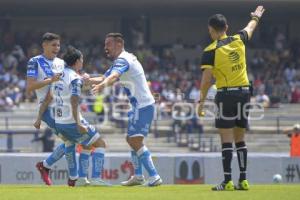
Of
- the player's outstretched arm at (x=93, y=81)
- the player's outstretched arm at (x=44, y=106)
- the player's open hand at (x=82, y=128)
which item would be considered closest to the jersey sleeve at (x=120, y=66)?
the player's outstretched arm at (x=93, y=81)

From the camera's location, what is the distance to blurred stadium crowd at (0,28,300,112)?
32125 mm

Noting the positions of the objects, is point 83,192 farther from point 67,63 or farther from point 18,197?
point 67,63

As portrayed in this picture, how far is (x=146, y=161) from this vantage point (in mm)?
13391

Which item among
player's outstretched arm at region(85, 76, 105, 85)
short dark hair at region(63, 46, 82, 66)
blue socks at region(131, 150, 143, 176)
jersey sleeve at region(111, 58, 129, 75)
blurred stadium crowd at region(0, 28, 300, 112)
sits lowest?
blue socks at region(131, 150, 143, 176)

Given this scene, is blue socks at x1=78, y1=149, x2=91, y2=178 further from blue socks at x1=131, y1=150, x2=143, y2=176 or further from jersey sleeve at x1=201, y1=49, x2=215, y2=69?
jersey sleeve at x1=201, y1=49, x2=215, y2=69

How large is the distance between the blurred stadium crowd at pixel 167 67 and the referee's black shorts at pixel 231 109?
18.1 m

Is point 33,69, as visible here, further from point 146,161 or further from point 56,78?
point 146,161

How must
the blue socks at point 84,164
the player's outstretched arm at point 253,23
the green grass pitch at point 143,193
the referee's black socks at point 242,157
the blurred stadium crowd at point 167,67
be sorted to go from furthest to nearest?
the blurred stadium crowd at point 167,67
the blue socks at point 84,164
the player's outstretched arm at point 253,23
the referee's black socks at point 242,157
the green grass pitch at point 143,193

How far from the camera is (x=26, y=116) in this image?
2950 centimetres

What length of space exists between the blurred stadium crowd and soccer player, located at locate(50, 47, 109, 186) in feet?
53.7

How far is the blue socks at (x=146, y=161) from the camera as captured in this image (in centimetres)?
1335

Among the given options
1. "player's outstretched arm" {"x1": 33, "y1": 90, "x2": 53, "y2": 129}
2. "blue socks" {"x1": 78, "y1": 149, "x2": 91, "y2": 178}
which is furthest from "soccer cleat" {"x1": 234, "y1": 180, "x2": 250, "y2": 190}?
"player's outstretched arm" {"x1": 33, "y1": 90, "x2": 53, "y2": 129}

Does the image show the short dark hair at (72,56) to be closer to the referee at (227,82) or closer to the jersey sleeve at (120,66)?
the jersey sleeve at (120,66)

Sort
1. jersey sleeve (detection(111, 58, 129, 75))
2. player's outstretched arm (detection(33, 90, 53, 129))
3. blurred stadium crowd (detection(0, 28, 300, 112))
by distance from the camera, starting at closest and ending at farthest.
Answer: jersey sleeve (detection(111, 58, 129, 75)) < player's outstretched arm (detection(33, 90, 53, 129)) < blurred stadium crowd (detection(0, 28, 300, 112))
